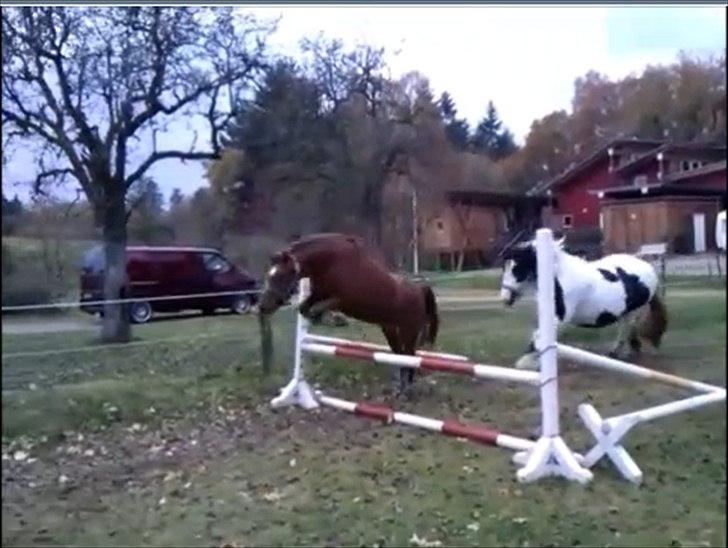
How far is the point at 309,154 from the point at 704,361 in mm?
926

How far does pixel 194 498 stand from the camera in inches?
82.7

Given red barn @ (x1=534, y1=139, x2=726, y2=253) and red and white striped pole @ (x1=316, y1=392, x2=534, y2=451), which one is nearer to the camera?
red barn @ (x1=534, y1=139, x2=726, y2=253)

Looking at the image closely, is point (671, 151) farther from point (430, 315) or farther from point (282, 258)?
point (282, 258)

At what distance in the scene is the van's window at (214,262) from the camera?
7.37 feet

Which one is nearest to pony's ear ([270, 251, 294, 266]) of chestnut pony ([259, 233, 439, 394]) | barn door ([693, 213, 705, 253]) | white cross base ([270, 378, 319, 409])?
chestnut pony ([259, 233, 439, 394])

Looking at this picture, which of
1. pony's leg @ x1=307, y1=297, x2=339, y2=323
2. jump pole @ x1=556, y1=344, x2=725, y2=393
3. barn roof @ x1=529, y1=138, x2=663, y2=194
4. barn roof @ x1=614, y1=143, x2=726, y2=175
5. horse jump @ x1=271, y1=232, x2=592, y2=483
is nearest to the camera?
barn roof @ x1=614, y1=143, x2=726, y2=175

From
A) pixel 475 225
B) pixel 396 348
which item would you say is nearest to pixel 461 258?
pixel 475 225

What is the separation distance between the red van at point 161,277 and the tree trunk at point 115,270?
12mm

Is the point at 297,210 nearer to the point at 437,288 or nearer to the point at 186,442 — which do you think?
the point at 437,288

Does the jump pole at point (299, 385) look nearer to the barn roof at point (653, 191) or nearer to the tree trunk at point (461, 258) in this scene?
the tree trunk at point (461, 258)

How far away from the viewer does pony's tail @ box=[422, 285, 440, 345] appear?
2.39 m

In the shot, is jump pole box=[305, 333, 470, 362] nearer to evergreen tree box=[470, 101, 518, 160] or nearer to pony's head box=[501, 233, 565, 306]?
pony's head box=[501, 233, 565, 306]

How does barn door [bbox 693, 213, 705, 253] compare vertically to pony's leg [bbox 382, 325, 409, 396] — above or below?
above

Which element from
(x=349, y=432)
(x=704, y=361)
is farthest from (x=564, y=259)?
(x=349, y=432)
